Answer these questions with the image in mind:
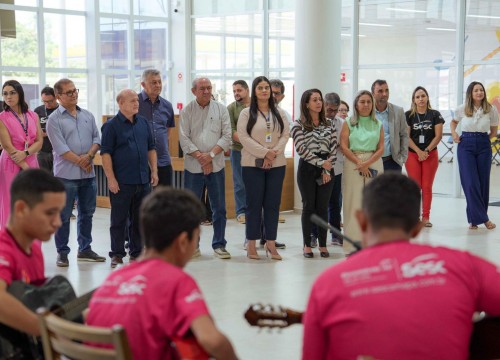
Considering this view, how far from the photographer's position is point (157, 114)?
705 cm

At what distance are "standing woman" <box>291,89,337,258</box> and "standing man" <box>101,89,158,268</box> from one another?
1.35 m

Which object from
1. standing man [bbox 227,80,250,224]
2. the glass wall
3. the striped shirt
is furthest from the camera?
the glass wall

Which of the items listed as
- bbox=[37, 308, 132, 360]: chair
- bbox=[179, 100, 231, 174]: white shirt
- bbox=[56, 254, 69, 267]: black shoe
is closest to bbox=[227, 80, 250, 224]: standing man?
bbox=[179, 100, 231, 174]: white shirt

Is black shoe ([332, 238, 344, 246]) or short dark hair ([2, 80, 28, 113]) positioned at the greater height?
short dark hair ([2, 80, 28, 113])

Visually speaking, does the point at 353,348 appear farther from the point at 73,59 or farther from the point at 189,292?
the point at 73,59

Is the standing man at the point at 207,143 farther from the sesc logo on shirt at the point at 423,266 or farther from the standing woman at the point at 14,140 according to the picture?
the sesc logo on shirt at the point at 423,266

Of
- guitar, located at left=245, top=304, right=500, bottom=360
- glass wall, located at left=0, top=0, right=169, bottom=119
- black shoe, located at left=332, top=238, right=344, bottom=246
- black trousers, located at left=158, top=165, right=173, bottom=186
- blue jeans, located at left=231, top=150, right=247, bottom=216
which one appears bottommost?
black shoe, located at left=332, top=238, right=344, bottom=246

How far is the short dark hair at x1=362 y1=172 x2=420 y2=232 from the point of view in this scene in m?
2.07

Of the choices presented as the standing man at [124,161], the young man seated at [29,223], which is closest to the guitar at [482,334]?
the young man seated at [29,223]

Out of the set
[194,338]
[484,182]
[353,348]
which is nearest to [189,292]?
[194,338]

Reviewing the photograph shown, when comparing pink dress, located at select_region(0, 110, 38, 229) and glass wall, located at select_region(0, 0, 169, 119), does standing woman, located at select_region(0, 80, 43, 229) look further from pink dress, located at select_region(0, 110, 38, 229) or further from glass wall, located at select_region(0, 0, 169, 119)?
glass wall, located at select_region(0, 0, 169, 119)

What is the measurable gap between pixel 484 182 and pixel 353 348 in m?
6.98

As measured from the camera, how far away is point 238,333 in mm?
4633

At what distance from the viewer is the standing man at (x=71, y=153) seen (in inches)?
258
